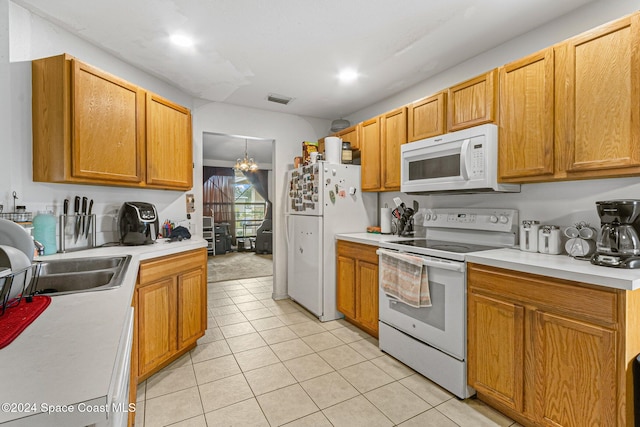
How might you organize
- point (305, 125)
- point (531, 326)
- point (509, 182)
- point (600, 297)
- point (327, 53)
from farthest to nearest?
point (305, 125) < point (327, 53) < point (509, 182) < point (531, 326) < point (600, 297)

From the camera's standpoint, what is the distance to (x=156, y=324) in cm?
212

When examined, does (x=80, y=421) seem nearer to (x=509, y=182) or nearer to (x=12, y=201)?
(x=12, y=201)

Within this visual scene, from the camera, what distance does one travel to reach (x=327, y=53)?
247 centimetres

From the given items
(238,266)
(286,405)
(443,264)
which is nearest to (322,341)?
(286,405)

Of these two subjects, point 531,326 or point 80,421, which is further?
point 531,326

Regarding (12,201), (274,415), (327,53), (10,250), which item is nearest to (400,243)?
(274,415)

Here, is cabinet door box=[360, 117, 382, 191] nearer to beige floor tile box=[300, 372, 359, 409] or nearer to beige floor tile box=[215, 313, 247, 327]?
beige floor tile box=[300, 372, 359, 409]

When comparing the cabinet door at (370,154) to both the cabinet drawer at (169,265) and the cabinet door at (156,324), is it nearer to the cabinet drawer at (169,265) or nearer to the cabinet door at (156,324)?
the cabinet drawer at (169,265)

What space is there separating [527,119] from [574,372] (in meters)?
1.45

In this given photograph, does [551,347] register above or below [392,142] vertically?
below

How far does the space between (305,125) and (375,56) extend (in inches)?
69.2

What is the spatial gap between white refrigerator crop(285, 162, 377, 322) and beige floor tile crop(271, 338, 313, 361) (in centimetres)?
57

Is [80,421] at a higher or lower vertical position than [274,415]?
higher

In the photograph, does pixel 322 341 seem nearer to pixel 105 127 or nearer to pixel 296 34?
pixel 105 127
